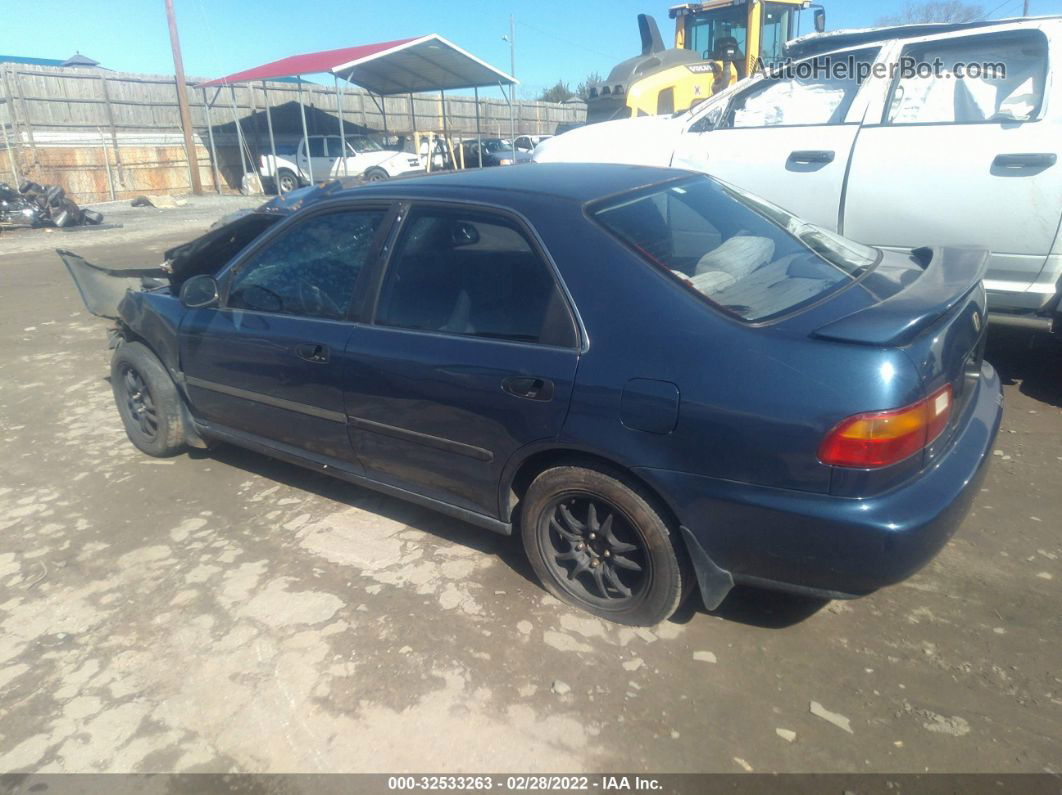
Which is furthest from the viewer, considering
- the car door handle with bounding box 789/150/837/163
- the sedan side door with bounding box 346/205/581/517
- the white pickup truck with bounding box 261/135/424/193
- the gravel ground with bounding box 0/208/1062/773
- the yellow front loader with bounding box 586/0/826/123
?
the white pickup truck with bounding box 261/135/424/193

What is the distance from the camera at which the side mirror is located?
12.6ft

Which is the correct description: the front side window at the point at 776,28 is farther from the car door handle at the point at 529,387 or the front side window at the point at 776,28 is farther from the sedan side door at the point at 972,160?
the car door handle at the point at 529,387

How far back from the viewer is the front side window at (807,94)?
5.34 m

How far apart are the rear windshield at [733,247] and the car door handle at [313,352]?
1321 mm

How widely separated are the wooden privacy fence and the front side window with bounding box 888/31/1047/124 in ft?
67.0

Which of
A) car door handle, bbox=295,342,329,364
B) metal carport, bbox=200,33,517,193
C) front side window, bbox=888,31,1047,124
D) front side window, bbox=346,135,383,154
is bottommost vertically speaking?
car door handle, bbox=295,342,329,364

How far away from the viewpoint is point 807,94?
5.57 m

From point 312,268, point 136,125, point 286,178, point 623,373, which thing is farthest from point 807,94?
point 136,125

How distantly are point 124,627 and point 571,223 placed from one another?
2.31 meters

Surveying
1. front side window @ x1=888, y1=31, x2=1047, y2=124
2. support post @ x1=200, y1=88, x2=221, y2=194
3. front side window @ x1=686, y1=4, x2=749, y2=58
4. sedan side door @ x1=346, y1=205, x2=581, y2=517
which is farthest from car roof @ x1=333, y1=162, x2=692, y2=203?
support post @ x1=200, y1=88, x2=221, y2=194

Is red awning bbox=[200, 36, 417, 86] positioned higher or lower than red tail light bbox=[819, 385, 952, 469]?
higher

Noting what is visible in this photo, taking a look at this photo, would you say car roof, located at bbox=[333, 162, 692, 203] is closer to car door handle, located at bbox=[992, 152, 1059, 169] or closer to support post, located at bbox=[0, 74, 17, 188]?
car door handle, located at bbox=[992, 152, 1059, 169]

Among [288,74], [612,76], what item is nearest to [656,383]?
[612,76]

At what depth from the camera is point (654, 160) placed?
6004 millimetres
